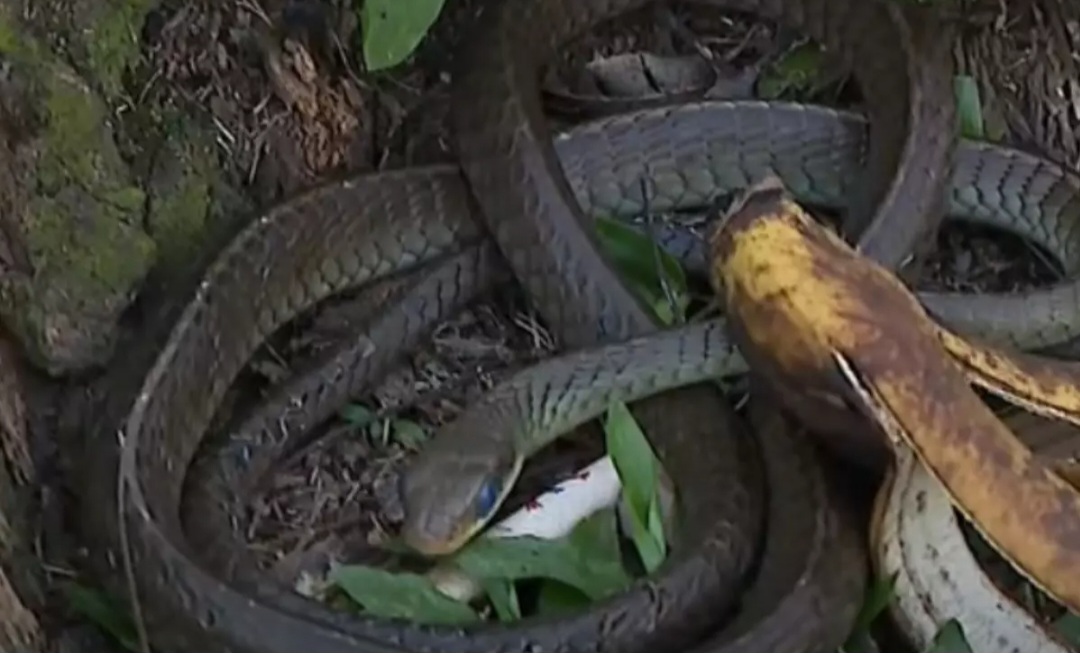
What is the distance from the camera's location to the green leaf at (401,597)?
13.8 ft

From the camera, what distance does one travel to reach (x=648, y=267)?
5082 mm

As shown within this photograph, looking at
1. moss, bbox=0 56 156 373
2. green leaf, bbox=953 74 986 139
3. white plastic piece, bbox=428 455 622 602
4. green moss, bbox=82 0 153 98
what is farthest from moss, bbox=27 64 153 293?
green leaf, bbox=953 74 986 139

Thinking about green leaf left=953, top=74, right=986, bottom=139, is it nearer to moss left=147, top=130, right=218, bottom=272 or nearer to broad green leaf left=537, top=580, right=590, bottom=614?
broad green leaf left=537, top=580, right=590, bottom=614

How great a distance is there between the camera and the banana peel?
144 inches

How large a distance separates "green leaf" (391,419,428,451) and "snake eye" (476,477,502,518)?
329mm

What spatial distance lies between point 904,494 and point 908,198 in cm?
114

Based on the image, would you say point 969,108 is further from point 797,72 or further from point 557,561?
point 557,561

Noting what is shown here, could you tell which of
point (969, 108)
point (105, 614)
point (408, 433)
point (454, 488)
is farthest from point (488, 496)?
point (969, 108)

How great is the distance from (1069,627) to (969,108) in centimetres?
162

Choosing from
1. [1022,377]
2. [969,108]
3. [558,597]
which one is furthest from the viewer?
[969,108]

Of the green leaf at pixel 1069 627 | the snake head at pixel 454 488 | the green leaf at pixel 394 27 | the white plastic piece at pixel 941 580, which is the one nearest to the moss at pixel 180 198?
the green leaf at pixel 394 27

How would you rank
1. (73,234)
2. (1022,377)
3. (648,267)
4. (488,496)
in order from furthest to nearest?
(648,267) < (73,234) < (488,496) < (1022,377)

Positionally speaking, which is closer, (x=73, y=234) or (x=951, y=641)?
(x=951, y=641)

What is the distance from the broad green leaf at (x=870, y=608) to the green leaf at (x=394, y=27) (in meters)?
1.54
